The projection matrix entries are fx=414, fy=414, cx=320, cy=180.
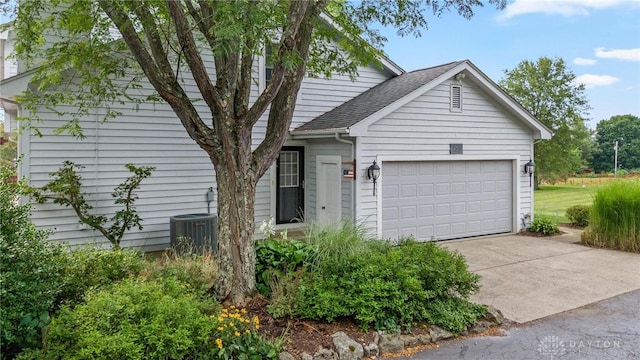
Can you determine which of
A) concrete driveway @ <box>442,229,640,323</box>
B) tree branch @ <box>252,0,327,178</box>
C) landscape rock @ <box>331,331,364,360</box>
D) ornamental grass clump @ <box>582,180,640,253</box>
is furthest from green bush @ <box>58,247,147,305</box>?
ornamental grass clump @ <box>582,180,640,253</box>

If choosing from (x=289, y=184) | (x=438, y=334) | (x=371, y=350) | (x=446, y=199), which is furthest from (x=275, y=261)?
(x=446, y=199)

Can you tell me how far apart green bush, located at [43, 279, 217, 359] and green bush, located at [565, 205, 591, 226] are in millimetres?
11996

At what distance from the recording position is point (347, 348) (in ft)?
13.2

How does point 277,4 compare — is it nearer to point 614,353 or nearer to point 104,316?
point 104,316

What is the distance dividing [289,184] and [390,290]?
6120 millimetres

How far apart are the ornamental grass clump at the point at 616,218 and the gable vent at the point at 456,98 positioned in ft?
12.0

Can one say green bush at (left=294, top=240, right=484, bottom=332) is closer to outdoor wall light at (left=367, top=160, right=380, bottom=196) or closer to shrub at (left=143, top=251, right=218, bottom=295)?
shrub at (left=143, top=251, right=218, bottom=295)

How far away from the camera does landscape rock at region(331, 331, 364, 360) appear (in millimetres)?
3971

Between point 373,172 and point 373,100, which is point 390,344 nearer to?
point 373,172

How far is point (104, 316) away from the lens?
11.4 feet

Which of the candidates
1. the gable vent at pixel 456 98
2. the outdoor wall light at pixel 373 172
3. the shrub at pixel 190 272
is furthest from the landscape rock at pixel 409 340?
the gable vent at pixel 456 98

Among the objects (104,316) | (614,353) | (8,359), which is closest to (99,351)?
(104,316)

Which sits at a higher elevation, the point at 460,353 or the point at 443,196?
the point at 443,196

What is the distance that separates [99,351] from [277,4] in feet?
12.3
